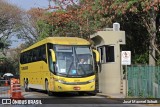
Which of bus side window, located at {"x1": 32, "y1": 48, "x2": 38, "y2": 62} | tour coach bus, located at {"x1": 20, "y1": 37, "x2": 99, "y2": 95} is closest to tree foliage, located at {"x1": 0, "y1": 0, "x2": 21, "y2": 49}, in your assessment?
bus side window, located at {"x1": 32, "y1": 48, "x2": 38, "y2": 62}

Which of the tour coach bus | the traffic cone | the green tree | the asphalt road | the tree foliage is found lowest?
the asphalt road

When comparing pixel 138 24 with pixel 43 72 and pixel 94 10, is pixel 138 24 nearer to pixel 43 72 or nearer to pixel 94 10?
pixel 94 10

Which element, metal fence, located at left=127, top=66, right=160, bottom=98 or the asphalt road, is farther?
metal fence, located at left=127, top=66, right=160, bottom=98

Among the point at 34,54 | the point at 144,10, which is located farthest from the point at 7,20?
the point at 144,10

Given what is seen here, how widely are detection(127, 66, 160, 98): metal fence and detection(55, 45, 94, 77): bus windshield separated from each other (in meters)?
2.40

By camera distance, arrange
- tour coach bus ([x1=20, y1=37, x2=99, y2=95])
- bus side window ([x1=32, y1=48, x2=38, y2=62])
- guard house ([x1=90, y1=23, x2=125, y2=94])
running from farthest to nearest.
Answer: bus side window ([x1=32, y1=48, x2=38, y2=62]), guard house ([x1=90, y1=23, x2=125, y2=94]), tour coach bus ([x1=20, y1=37, x2=99, y2=95])

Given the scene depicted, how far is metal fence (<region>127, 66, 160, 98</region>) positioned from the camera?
20766 millimetres

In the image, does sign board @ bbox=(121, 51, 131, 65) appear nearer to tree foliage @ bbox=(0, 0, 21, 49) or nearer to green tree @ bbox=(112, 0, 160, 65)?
green tree @ bbox=(112, 0, 160, 65)

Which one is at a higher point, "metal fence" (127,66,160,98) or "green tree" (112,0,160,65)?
"green tree" (112,0,160,65)

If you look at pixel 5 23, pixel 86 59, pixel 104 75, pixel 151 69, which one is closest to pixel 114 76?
pixel 104 75

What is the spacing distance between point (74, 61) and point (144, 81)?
4.18 meters

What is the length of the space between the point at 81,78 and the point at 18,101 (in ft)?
16.1

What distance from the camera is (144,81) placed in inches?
859

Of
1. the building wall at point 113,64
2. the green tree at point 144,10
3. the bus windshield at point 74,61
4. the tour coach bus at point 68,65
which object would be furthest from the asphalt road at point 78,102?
the green tree at point 144,10
